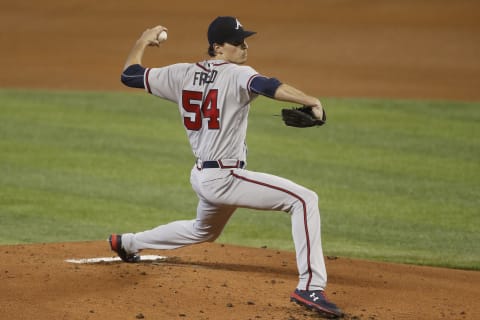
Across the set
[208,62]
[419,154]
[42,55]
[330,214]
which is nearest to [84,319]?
[208,62]

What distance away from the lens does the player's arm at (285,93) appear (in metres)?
5.39

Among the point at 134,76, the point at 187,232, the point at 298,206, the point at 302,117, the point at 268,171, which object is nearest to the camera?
the point at 302,117

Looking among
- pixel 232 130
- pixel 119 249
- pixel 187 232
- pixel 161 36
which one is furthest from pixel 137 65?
pixel 119 249

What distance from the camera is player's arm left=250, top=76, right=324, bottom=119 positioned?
5.39m

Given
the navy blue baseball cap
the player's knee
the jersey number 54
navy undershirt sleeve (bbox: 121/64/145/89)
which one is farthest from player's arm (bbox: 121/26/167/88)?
the player's knee

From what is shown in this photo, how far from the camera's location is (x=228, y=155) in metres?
5.85

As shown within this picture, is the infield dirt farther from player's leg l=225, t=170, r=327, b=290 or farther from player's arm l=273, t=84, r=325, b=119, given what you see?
player's arm l=273, t=84, r=325, b=119

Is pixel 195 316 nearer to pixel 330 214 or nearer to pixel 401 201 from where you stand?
pixel 330 214

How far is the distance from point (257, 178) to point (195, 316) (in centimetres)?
92

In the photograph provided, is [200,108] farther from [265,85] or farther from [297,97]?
[297,97]

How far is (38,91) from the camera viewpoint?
14.8 m

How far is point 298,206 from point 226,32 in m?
1.18

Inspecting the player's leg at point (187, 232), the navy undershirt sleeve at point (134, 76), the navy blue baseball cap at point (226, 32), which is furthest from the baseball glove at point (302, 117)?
the navy undershirt sleeve at point (134, 76)

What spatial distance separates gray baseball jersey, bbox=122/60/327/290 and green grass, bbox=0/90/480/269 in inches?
92.2
